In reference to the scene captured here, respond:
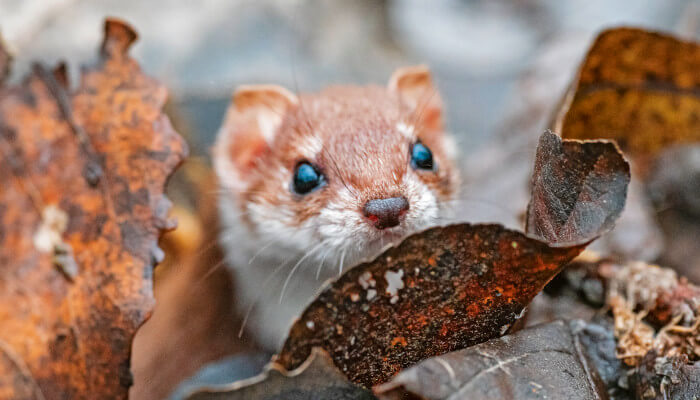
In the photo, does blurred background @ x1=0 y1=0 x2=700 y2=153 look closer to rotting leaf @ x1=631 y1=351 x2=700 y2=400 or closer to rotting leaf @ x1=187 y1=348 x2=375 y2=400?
rotting leaf @ x1=631 y1=351 x2=700 y2=400

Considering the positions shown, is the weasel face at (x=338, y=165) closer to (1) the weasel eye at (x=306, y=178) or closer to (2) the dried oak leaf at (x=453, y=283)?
(1) the weasel eye at (x=306, y=178)

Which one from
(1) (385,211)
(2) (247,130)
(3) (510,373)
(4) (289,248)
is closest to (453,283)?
(3) (510,373)

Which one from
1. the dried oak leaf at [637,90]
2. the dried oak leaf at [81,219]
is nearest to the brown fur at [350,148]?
the dried oak leaf at [637,90]

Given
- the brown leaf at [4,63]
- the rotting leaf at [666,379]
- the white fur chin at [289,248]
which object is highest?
the brown leaf at [4,63]

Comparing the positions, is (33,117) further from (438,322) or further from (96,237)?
(438,322)

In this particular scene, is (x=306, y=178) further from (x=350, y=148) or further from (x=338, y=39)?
(x=338, y=39)

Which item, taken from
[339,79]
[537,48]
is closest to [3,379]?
[339,79]

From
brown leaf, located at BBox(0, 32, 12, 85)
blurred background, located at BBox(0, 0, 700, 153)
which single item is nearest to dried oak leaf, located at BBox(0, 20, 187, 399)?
brown leaf, located at BBox(0, 32, 12, 85)
